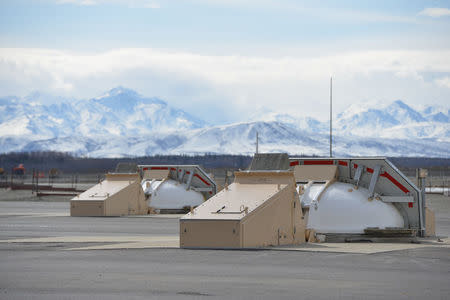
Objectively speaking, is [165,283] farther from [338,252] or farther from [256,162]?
[256,162]

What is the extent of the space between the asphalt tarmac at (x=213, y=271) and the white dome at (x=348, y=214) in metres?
1.78

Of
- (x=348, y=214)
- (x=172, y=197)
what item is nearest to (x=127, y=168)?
(x=172, y=197)

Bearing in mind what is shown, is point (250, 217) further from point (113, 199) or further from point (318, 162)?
point (113, 199)

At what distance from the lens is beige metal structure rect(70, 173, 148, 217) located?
36.4m

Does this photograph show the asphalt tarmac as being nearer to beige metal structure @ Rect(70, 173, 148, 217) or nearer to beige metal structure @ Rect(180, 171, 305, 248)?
beige metal structure @ Rect(180, 171, 305, 248)

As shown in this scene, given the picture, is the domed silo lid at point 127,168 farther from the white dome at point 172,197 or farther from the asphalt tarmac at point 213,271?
the asphalt tarmac at point 213,271

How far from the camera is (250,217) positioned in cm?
1797

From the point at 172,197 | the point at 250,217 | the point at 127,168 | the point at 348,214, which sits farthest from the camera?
the point at 172,197

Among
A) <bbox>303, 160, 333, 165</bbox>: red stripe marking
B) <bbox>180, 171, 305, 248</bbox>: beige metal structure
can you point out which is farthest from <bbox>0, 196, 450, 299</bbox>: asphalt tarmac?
<bbox>303, 160, 333, 165</bbox>: red stripe marking

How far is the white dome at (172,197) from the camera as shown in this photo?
39406 mm

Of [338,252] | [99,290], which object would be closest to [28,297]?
[99,290]

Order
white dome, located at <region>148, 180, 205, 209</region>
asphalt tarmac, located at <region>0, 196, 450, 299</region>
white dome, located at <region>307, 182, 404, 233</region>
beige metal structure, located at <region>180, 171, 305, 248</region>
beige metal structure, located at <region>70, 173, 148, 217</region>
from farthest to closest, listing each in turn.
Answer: white dome, located at <region>148, 180, 205, 209</region> < beige metal structure, located at <region>70, 173, 148, 217</region> < white dome, located at <region>307, 182, 404, 233</region> < beige metal structure, located at <region>180, 171, 305, 248</region> < asphalt tarmac, located at <region>0, 196, 450, 299</region>

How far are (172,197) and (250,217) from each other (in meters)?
21.6

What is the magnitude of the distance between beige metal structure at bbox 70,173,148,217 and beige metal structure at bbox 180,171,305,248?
17165 millimetres
